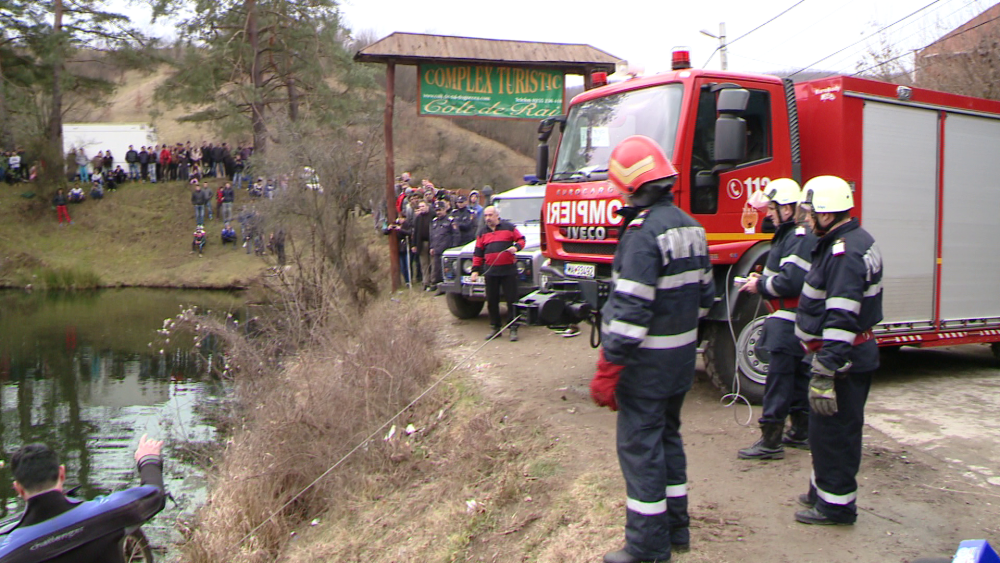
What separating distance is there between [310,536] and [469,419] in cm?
170

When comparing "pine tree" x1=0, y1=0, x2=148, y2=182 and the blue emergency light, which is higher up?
"pine tree" x1=0, y1=0, x2=148, y2=182

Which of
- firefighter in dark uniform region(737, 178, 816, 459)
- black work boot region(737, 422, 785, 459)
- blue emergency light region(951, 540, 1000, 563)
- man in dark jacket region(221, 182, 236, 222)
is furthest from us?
man in dark jacket region(221, 182, 236, 222)

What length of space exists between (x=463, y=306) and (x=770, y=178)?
20.3 ft

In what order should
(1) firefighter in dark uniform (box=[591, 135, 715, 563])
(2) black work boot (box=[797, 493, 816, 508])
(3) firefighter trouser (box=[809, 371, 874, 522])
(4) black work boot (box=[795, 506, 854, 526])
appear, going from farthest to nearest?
1. (2) black work boot (box=[797, 493, 816, 508])
2. (4) black work boot (box=[795, 506, 854, 526])
3. (3) firefighter trouser (box=[809, 371, 874, 522])
4. (1) firefighter in dark uniform (box=[591, 135, 715, 563])

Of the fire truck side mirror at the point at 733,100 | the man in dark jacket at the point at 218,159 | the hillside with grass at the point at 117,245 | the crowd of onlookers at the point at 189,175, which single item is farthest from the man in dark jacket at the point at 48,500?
the man in dark jacket at the point at 218,159

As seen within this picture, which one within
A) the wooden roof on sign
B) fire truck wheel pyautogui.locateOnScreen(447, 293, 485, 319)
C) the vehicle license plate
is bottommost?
fire truck wheel pyautogui.locateOnScreen(447, 293, 485, 319)

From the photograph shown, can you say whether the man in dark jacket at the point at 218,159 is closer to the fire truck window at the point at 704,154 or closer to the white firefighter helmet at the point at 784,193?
the fire truck window at the point at 704,154

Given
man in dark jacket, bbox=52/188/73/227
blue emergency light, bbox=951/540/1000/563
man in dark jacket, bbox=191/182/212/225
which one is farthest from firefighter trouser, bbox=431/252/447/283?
man in dark jacket, bbox=52/188/73/227

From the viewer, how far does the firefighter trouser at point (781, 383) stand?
5.75 metres

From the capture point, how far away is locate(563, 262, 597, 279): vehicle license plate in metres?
7.39

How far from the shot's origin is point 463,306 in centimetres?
1262

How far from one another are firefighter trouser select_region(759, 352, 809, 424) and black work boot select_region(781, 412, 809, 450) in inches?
10.8

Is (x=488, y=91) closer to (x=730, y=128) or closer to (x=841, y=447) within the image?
(x=730, y=128)

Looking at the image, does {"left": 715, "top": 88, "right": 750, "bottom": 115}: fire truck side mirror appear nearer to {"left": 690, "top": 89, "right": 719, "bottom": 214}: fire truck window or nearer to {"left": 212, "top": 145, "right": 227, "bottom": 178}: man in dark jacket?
{"left": 690, "top": 89, "right": 719, "bottom": 214}: fire truck window
